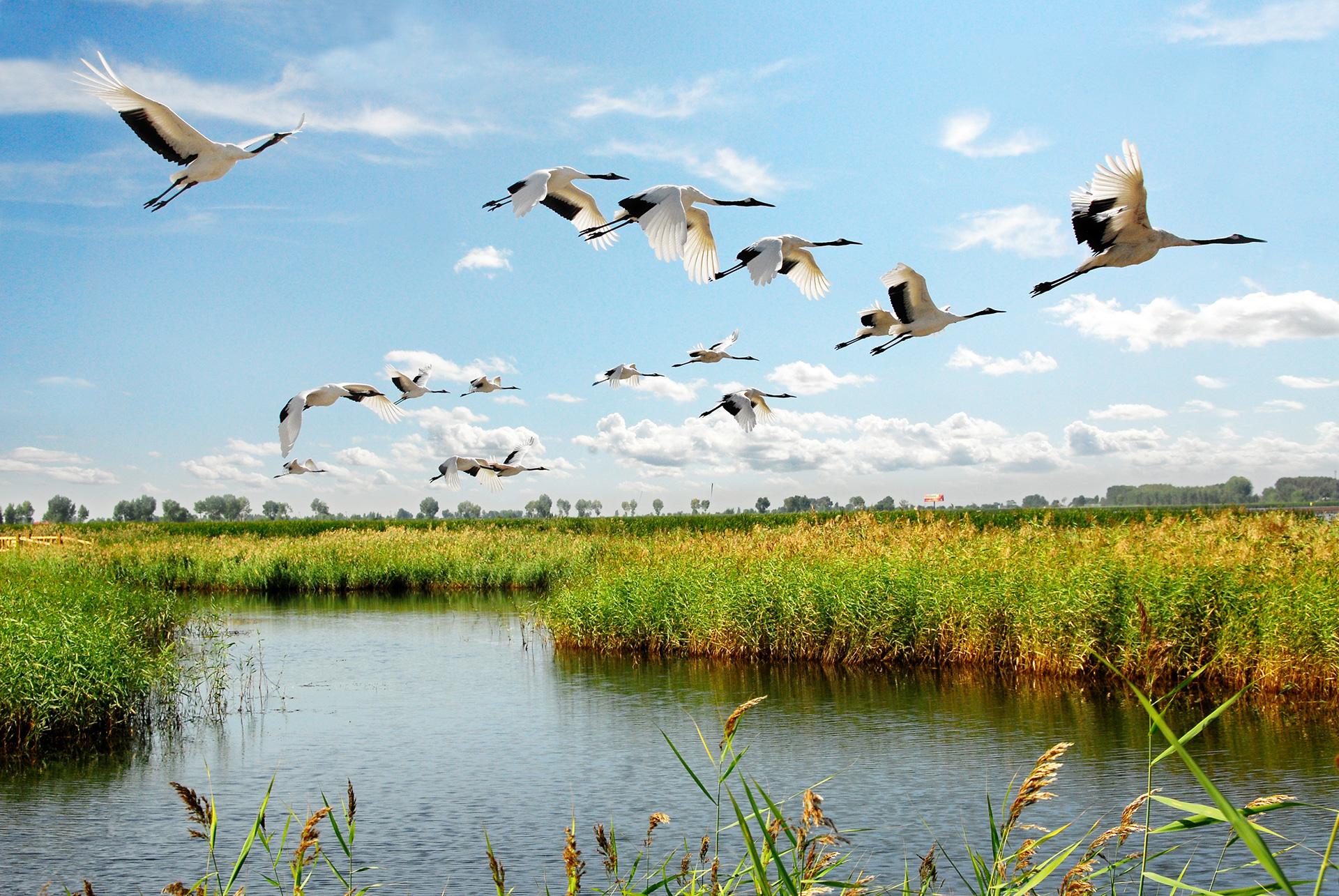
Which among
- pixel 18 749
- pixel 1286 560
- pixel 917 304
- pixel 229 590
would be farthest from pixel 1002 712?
pixel 229 590

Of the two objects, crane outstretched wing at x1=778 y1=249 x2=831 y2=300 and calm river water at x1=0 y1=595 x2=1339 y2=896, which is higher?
crane outstretched wing at x1=778 y1=249 x2=831 y2=300

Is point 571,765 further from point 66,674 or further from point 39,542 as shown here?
point 39,542

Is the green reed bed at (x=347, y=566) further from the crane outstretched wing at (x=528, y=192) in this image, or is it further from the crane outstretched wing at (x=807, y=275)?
the crane outstretched wing at (x=528, y=192)

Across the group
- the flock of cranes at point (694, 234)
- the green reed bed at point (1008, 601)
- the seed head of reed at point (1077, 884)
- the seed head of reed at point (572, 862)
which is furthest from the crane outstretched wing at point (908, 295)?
the green reed bed at point (1008, 601)

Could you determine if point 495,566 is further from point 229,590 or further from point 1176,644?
point 1176,644

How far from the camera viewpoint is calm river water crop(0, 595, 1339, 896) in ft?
26.9

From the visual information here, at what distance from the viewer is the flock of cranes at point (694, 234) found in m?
6.23

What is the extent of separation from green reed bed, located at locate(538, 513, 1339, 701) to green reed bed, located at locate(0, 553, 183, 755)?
6887 mm

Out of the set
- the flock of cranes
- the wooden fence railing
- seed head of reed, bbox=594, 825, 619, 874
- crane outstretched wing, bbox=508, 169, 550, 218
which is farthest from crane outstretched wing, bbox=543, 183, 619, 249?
the wooden fence railing

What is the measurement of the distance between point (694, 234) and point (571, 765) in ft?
18.8

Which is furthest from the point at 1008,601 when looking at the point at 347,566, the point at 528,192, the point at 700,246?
the point at 347,566

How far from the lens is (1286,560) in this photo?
531 inches

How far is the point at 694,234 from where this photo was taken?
742 centimetres

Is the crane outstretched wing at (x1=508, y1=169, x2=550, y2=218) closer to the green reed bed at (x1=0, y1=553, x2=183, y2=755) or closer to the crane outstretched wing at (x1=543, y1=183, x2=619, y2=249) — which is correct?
the crane outstretched wing at (x1=543, y1=183, x2=619, y2=249)
